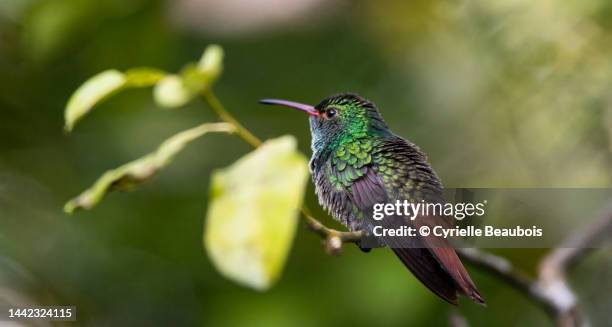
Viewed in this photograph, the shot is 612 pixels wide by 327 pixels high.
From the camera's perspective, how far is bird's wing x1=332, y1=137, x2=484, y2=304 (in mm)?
1125

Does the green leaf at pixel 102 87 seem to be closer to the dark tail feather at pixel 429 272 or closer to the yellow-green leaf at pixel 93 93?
the yellow-green leaf at pixel 93 93

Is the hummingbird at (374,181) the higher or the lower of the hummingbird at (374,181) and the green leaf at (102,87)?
the higher

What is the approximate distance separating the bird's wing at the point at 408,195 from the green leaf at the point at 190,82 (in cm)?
37

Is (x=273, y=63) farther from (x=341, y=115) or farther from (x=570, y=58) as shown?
(x=341, y=115)

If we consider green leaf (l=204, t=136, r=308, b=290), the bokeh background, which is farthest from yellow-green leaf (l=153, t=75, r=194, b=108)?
the bokeh background

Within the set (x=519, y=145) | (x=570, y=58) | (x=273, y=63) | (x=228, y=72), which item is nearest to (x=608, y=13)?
(x=570, y=58)

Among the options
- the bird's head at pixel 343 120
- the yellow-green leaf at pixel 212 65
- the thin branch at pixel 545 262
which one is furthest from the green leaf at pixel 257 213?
the bird's head at pixel 343 120

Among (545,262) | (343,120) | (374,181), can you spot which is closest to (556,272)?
(545,262)

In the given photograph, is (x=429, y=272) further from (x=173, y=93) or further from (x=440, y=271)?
(x=173, y=93)

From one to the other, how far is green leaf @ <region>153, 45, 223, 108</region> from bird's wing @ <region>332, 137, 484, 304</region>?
1.21 ft

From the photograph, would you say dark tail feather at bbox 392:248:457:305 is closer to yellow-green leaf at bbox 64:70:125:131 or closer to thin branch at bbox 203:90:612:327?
thin branch at bbox 203:90:612:327

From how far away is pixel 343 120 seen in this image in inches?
72.9

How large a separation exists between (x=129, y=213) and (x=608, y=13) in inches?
106

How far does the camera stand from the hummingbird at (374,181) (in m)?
1.14
